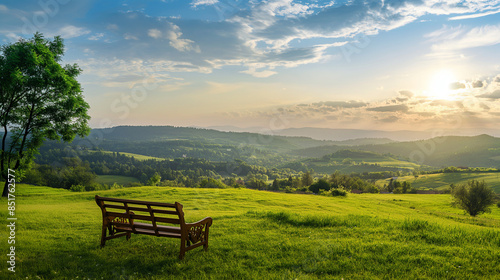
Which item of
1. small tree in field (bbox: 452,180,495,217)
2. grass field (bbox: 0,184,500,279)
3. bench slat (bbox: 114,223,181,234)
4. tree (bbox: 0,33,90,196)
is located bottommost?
small tree in field (bbox: 452,180,495,217)

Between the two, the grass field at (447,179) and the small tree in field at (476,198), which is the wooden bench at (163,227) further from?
the grass field at (447,179)

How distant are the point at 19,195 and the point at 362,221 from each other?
36333 millimetres

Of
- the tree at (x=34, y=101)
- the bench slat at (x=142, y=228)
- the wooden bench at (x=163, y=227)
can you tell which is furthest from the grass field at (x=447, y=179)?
the bench slat at (x=142, y=228)

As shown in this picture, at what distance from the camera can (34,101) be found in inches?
1014

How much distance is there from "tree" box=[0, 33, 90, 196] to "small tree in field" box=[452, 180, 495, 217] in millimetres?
56689

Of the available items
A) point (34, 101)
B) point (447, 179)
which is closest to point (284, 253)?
point (34, 101)

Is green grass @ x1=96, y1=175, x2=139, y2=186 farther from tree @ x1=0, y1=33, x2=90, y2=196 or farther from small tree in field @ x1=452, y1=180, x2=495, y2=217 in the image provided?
small tree in field @ x1=452, y1=180, x2=495, y2=217

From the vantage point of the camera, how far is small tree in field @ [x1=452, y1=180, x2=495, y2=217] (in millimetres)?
42906

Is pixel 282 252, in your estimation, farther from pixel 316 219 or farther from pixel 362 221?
pixel 362 221

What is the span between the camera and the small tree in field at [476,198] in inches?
1689

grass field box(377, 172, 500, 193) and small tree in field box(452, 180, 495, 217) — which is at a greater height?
small tree in field box(452, 180, 495, 217)

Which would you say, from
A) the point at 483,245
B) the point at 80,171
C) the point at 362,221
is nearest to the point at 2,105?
the point at 362,221

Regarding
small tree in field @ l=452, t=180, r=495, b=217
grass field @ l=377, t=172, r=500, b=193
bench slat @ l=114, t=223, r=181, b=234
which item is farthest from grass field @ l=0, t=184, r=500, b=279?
grass field @ l=377, t=172, r=500, b=193

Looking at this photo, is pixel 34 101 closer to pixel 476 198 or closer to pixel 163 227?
pixel 163 227
